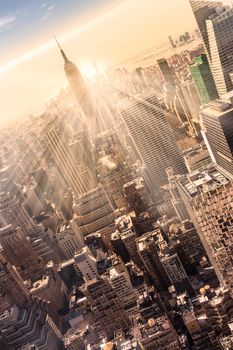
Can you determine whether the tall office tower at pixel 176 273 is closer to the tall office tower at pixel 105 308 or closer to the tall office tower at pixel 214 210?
the tall office tower at pixel 105 308

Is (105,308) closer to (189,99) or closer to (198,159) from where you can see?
(198,159)

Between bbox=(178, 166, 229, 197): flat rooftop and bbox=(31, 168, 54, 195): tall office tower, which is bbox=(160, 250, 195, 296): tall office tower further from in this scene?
bbox=(31, 168, 54, 195): tall office tower

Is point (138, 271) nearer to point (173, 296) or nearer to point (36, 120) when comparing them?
point (173, 296)

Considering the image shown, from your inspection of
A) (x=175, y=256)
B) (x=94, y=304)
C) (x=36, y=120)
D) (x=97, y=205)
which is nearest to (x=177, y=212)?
(x=175, y=256)

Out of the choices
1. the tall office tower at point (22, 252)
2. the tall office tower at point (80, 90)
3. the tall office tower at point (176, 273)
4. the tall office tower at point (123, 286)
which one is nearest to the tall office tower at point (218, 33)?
the tall office tower at point (176, 273)

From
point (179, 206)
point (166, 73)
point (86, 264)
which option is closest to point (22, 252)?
point (86, 264)

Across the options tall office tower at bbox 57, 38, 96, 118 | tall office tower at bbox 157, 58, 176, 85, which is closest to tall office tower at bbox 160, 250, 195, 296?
tall office tower at bbox 57, 38, 96, 118
